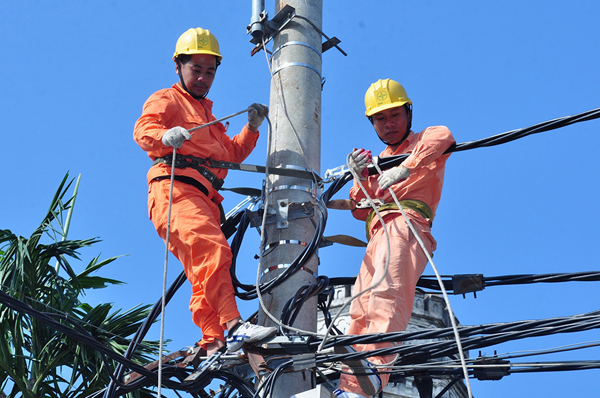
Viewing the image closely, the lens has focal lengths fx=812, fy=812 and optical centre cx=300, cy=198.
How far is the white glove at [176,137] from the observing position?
18.1ft

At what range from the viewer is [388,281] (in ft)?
17.4

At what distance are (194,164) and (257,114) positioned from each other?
2.34 feet

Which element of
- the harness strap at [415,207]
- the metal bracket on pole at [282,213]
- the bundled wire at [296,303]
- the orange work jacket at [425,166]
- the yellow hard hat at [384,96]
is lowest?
the bundled wire at [296,303]

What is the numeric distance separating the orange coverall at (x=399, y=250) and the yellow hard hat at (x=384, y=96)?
292mm

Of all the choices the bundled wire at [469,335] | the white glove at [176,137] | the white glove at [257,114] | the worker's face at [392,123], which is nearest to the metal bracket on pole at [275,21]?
the white glove at [257,114]

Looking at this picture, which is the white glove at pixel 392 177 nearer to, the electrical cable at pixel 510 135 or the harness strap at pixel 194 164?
the electrical cable at pixel 510 135

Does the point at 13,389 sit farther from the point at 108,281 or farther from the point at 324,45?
the point at 324,45

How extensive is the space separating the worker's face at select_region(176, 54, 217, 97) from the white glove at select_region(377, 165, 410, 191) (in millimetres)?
1802

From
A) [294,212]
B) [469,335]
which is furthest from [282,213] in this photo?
[469,335]

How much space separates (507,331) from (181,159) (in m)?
2.59

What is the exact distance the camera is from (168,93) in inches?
244

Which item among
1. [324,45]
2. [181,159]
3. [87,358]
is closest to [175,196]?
[181,159]

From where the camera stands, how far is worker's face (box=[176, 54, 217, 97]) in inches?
250

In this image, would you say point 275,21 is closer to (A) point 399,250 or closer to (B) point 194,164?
(B) point 194,164
